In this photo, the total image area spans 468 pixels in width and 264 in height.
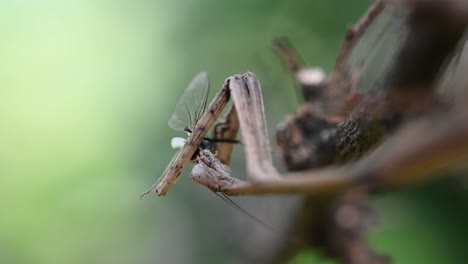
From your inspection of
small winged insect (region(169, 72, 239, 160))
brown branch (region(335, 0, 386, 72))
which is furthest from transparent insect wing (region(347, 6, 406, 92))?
small winged insect (region(169, 72, 239, 160))

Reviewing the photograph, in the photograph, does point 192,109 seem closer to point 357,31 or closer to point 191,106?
point 191,106

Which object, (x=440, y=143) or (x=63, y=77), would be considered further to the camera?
(x=63, y=77)

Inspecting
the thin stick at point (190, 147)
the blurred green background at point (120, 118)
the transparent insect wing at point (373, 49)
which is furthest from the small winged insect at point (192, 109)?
the blurred green background at point (120, 118)

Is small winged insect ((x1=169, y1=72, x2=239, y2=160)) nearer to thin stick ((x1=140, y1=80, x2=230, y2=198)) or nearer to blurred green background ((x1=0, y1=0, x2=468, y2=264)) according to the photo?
thin stick ((x1=140, y1=80, x2=230, y2=198))

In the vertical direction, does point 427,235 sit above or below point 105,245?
above

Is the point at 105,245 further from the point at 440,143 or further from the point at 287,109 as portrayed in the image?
the point at 440,143

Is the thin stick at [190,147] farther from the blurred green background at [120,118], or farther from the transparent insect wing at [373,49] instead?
the blurred green background at [120,118]

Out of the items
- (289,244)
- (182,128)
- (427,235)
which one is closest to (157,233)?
(427,235)
